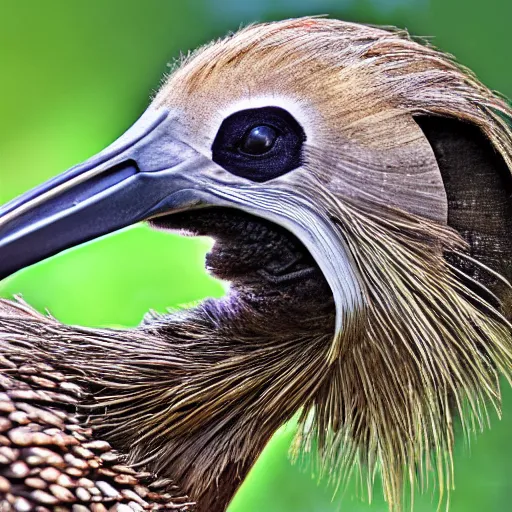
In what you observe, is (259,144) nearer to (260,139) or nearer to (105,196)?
(260,139)

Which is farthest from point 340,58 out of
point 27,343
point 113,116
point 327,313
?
point 113,116

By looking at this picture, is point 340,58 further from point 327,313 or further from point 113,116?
point 113,116

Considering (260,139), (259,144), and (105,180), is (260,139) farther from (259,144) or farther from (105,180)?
(105,180)

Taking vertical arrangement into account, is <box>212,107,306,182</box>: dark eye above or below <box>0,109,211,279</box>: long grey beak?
above

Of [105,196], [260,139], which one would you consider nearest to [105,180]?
[105,196]

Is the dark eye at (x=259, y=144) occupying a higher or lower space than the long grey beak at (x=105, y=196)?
higher
